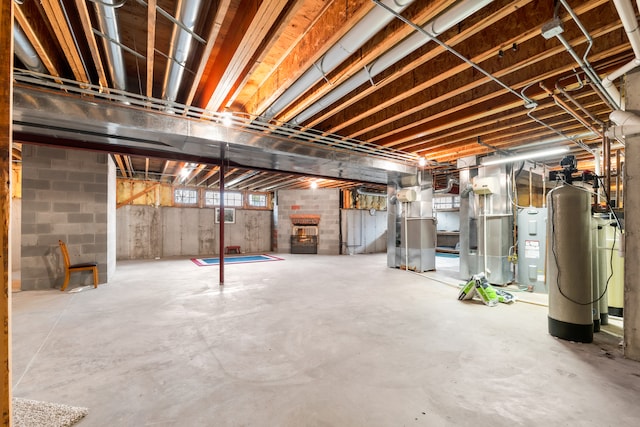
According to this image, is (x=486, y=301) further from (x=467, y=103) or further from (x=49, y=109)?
(x=49, y=109)

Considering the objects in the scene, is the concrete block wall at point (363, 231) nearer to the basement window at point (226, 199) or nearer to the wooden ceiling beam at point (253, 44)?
the basement window at point (226, 199)

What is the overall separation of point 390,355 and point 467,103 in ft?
9.48

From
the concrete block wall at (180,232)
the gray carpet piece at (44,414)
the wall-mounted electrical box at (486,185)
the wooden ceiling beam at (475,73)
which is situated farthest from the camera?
the concrete block wall at (180,232)

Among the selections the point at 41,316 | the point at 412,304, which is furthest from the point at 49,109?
the point at 412,304

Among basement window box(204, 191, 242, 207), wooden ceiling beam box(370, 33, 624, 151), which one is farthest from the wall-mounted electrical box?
basement window box(204, 191, 242, 207)

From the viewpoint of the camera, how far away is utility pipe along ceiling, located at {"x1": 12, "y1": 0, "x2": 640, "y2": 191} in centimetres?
195

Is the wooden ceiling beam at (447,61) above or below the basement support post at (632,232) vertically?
above

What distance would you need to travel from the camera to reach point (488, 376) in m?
2.04

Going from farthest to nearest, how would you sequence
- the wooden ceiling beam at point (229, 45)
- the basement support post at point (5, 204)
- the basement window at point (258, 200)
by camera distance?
the basement window at point (258, 200) < the wooden ceiling beam at point (229, 45) < the basement support post at point (5, 204)

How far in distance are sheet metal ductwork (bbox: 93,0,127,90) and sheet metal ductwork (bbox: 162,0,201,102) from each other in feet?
1.18

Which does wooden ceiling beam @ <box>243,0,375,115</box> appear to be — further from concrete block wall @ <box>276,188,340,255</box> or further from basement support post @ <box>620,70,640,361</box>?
concrete block wall @ <box>276,188,340,255</box>

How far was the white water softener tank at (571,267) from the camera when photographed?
103 inches

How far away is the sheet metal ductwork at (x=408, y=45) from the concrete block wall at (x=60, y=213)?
4.46m

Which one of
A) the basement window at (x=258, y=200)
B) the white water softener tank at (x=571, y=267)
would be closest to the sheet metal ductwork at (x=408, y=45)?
the white water softener tank at (x=571, y=267)
